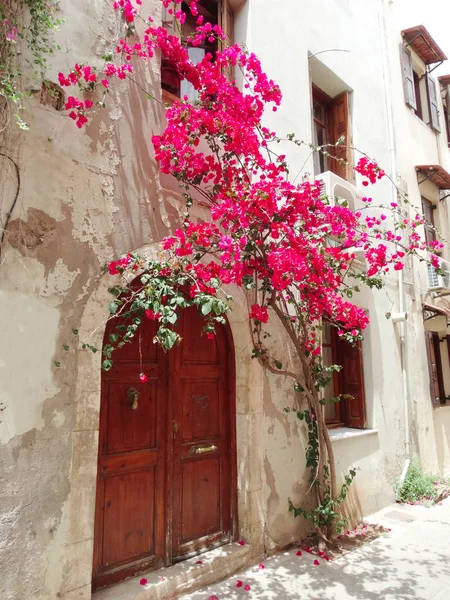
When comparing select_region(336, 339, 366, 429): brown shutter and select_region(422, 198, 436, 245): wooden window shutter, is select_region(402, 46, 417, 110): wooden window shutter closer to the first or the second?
select_region(422, 198, 436, 245): wooden window shutter

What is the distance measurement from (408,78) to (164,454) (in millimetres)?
7786

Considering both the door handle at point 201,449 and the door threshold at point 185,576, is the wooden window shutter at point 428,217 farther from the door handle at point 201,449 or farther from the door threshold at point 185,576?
the door threshold at point 185,576

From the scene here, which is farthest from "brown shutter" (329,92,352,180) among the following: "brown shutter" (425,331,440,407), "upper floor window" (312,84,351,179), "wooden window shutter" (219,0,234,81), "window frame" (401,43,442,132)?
"brown shutter" (425,331,440,407)

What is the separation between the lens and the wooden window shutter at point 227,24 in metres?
4.44

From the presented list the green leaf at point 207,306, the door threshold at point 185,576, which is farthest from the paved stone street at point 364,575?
the green leaf at point 207,306

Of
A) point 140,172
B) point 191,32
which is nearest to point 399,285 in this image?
Result: point 191,32

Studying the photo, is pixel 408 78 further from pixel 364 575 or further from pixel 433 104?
pixel 364 575

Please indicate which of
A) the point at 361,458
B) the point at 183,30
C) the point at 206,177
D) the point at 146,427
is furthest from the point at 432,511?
→ the point at 183,30

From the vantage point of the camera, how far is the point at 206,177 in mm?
3748

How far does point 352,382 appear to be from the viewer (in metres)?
5.43

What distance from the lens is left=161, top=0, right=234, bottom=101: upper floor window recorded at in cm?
400

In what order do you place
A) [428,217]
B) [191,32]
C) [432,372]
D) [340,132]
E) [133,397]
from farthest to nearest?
[428,217] → [432,372] → [340,132] → [191,32] → [133,397]

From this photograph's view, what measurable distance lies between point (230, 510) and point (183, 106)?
3.47 meters

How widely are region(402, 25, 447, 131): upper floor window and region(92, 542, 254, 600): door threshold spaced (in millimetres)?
7608
